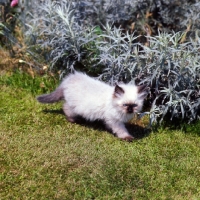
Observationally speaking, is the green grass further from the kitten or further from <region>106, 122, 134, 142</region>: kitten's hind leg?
the kitten

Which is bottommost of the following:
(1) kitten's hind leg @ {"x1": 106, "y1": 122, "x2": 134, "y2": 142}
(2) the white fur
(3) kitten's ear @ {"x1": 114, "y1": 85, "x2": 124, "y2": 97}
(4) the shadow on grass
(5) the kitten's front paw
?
(4) the shadow on grass

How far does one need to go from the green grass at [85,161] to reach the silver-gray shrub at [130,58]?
43cm

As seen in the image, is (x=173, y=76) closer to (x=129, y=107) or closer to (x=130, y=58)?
(x=130, y=58)

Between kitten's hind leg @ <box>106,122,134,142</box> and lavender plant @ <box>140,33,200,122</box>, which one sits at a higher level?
lavender plant @ <box>140,33,200,122</box>

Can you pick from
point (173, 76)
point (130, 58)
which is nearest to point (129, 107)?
point (173, 76)

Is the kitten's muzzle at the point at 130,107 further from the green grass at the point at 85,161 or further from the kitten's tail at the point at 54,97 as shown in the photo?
the kitten's tail at the point at 54,97

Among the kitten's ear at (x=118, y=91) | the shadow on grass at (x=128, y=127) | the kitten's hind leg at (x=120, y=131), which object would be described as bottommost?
the shadow on grass at (x=128, y=127)

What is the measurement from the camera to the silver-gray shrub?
5.91 m

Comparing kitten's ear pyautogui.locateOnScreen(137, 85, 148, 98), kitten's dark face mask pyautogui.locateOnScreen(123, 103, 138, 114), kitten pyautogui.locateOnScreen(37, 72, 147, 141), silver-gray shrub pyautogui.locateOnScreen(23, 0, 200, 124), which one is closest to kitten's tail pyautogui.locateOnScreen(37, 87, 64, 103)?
kitten pyautogui.locateOnScreen(37, 72, 147, 141)

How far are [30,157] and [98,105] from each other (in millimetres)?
1085

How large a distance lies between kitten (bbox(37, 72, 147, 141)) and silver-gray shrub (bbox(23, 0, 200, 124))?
37cm

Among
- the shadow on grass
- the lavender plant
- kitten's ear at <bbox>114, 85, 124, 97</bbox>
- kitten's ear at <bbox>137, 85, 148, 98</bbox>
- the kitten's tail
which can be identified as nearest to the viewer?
kitten's ear at <bbox>114, 85, 124, 97</bbox>

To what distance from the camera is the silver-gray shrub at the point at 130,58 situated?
233 inches

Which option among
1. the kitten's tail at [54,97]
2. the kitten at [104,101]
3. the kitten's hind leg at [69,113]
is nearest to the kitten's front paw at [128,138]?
the kitten at [104,101]
